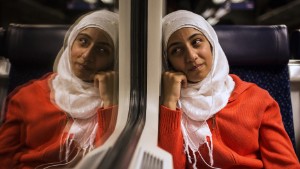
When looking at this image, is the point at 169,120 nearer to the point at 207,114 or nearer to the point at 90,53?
the point at 207,114

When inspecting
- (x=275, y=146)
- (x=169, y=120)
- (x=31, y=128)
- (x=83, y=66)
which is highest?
(x=83, y=66)

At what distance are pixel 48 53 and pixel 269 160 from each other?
1068 mm

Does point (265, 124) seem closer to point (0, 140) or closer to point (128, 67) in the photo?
point (128, 67)

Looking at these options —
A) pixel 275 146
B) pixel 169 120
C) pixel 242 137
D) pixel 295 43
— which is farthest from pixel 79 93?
pixel 295 43

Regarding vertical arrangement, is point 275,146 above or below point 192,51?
below

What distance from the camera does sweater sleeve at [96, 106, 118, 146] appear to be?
1.08 metres

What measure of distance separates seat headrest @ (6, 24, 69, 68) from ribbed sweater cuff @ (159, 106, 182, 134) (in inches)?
28.3

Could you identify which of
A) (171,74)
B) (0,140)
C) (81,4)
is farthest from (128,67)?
(0,140)

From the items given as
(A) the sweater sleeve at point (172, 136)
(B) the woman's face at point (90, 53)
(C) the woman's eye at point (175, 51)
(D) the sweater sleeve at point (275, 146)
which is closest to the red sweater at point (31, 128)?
(B) the woman's face at point (90, 53)

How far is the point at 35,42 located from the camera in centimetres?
69

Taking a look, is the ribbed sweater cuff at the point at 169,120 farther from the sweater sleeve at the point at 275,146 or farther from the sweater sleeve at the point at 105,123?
the sweater sleeve at the point at 275,146

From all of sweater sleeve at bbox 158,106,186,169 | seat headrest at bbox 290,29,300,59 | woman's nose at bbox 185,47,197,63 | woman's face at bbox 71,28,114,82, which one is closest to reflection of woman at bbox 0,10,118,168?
woman's face at bbox 71,28,114,82

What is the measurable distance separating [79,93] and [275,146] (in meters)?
0.91

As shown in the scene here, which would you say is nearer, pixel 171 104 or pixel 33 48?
pixel 33 48
